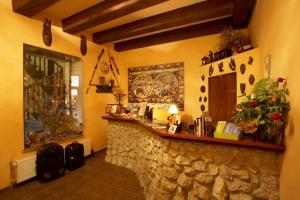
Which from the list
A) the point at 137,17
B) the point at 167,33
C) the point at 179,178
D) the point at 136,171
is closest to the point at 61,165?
the point at 136,171

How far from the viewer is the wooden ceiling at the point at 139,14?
256 cm

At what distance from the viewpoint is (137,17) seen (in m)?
3.35

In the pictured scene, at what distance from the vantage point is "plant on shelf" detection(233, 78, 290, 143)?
1284 millimetres

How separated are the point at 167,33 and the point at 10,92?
11.2 ft

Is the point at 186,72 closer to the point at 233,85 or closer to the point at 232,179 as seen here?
the point at 233,85

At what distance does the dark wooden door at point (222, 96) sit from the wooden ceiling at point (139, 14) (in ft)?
3.62

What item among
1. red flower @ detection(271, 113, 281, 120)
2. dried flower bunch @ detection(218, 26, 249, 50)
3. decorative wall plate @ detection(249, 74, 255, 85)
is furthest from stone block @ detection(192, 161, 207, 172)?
dried flower bunch @ detection(218, 26, 249, 50)

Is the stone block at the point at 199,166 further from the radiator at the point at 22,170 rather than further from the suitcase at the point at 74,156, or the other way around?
the radiator at the point at 22,170

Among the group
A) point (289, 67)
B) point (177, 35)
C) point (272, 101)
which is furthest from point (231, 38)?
point (272, 101)

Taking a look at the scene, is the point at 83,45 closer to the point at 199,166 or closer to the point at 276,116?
the point at 199,166

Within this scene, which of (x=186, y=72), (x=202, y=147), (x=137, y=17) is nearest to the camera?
(x=202, y=147)

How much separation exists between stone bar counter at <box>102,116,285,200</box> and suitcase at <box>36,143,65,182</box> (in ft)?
5.41

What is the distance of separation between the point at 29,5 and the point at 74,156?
8.87 ft

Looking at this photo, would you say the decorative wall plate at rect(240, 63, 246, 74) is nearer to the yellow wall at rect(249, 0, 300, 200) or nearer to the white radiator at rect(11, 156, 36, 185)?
the yellow wall at rect(249, 0, 300, 200)
